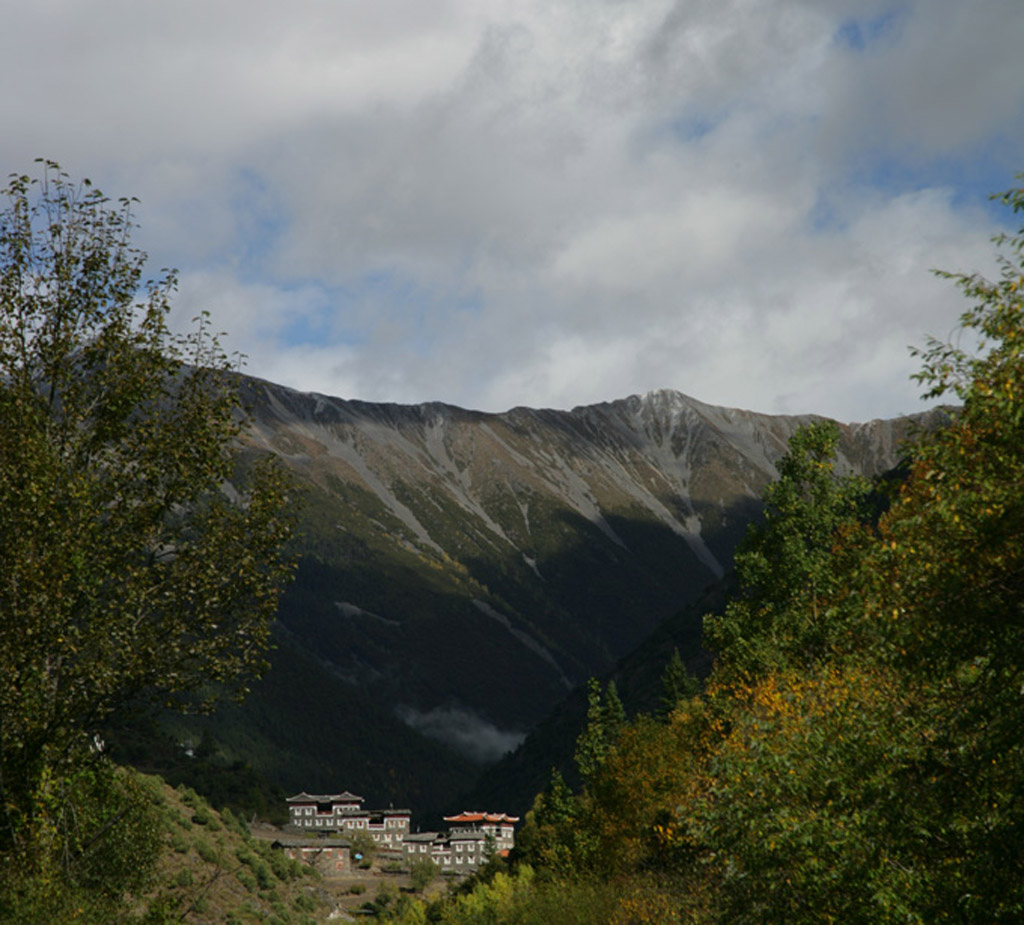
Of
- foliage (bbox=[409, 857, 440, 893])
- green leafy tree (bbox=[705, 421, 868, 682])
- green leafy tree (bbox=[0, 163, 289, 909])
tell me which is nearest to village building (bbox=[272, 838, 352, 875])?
foliage (bbox=[409, 857, 440, 893])

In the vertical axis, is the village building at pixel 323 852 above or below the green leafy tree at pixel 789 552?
below

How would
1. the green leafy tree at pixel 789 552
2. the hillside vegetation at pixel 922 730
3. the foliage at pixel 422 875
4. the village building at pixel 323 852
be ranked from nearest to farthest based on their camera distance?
the hillside vegetation at pixel 922 730, the green leafy tree at pixel 789 552, the village building at pixel 323 852, the foliage at pixel 422 875

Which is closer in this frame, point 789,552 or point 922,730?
point 922,730

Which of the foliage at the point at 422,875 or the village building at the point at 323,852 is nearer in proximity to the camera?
the village building at the point at 323,852

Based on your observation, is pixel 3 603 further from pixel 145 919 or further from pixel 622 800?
pixel 622 800

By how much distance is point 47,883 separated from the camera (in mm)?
20844

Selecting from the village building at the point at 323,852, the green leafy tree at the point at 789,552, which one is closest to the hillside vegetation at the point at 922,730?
the green leafy tree at the point at 789,552

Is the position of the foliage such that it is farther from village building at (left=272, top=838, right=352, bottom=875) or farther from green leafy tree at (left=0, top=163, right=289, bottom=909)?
green leafy tree at (left=0, top=163, right=289, bottom=909)

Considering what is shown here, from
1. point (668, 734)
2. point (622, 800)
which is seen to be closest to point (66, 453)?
point (622, 800)

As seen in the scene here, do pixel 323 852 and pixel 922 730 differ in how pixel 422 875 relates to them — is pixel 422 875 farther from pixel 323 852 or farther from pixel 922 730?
pixel 922 730

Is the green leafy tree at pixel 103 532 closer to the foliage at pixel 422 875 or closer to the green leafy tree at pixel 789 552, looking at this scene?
the green leafy tree at pixel 789 552

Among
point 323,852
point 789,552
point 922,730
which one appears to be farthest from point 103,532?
point 323,852

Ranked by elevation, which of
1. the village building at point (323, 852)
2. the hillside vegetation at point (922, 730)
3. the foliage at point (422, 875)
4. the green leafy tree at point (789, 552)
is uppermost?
the green leafy tree at point (789, 552)

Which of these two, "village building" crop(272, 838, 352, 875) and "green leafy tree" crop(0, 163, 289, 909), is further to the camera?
"village building" crop(272, 838, 352, 875)
